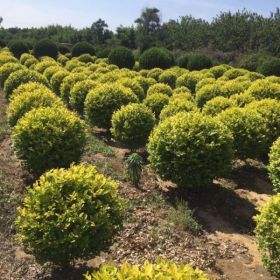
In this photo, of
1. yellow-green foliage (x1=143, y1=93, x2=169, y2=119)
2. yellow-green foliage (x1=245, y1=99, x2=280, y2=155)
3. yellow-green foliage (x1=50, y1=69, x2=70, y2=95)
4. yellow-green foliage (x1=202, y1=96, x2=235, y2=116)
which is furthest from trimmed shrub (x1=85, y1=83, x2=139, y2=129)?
yellow-green foliage (x1=50, y1=69, x2=70, y2=95)

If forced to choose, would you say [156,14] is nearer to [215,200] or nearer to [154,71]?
[154,71]

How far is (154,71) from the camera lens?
25.4 meters

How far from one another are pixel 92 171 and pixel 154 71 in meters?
19.9

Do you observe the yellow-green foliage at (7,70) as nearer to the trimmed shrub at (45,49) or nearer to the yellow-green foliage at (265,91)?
the yellow-green foliage at (265,91)

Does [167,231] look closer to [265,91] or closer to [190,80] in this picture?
[265,91]

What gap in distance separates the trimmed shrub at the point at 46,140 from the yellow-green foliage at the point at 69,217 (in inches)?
98.3

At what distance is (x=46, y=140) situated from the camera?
8320mm

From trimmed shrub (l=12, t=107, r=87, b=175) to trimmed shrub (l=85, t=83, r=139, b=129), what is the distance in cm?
381

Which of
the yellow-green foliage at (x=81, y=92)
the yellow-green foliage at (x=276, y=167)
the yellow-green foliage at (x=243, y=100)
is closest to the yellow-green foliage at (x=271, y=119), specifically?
the yellow-green foliage at (x=243, y=100)

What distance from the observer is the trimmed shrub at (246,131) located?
33.1 feet

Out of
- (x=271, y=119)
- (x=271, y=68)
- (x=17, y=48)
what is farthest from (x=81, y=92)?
(x=17, y=48)

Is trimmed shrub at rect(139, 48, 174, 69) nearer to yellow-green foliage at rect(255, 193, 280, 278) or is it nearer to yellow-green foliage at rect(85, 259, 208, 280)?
yellow-green foliage at rect(255, 193, 280, 278)

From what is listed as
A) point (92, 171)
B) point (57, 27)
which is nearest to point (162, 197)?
point (92, 171)

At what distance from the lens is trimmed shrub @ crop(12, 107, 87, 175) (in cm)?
835
